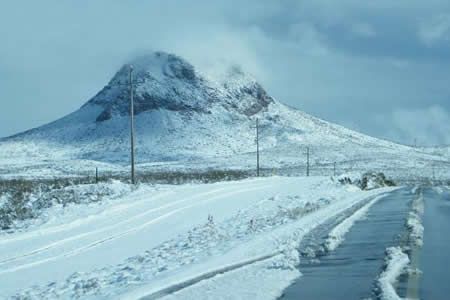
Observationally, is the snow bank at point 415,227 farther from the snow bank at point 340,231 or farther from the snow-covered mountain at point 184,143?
the snow-covered mountain at point 184,143

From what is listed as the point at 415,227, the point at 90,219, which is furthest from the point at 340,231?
the point at 90,219

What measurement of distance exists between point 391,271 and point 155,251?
5751 mm

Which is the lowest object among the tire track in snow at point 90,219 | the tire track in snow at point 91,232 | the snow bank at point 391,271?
the tire track in snow at point 91,232

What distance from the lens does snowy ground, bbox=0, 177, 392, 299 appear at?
10.5m

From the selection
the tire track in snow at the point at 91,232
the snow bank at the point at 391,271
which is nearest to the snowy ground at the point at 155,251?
the tire track in snow at the point at 91,232

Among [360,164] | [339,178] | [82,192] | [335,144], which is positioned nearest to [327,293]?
[82,192]

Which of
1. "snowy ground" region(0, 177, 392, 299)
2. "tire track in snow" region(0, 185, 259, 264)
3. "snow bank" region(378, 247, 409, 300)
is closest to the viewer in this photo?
"snow bank" region(378, 247, 409, 300)

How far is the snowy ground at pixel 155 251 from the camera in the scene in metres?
10.5

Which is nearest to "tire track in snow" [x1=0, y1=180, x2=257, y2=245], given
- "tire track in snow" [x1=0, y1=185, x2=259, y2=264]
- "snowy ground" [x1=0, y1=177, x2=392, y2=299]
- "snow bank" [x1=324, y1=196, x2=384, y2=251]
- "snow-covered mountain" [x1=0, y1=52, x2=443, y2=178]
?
"snowy ground" [x1=0, y1=177, x2=392, y2=299]

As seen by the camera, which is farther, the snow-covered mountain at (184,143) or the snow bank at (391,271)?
the snow-covered mountain at (184,143)

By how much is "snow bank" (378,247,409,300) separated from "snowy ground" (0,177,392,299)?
1.41 metres

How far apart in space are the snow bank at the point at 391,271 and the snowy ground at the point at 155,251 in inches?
55.4

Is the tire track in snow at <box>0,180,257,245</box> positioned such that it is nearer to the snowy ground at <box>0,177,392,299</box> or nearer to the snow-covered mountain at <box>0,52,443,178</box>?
the snowy ground at <box>0,177,392,299</box>

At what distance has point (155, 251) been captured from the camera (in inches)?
591
